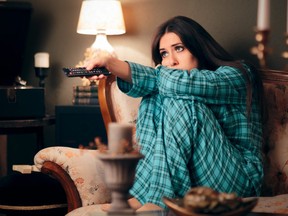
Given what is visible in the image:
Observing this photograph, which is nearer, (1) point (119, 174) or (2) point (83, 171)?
(1) point (119, 174)

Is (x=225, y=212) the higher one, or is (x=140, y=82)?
(x=140, y=82)

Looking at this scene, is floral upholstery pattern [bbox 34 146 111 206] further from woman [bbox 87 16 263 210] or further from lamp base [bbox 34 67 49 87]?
lamp base [bbox 34 67 49 87]

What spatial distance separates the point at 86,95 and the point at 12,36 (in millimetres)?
651

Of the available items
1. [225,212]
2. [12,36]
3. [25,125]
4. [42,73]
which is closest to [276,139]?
[225,212]

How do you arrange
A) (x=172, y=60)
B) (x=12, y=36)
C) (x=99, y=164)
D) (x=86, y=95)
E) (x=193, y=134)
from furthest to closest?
(x=12, y=36) < (x=86, y=95) < (x=172, y=60) < (x=99, y=164) < (x=193, y=134)

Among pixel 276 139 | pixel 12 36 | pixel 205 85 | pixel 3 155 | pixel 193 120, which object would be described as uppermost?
pixel 12 36

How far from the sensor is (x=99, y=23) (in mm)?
3277

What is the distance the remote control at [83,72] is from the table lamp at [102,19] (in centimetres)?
132

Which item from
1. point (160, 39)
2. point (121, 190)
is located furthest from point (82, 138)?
point (121, 190)

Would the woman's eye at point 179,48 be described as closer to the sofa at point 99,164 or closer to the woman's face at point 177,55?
the woman's face at point 177,55

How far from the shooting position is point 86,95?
3.27 metres

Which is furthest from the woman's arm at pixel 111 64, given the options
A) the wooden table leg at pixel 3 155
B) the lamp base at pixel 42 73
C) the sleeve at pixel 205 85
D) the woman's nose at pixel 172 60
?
the wooden table leg at pixel 3 155

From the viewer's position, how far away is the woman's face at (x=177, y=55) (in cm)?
224

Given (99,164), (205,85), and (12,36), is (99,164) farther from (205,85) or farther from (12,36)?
(12,36)
